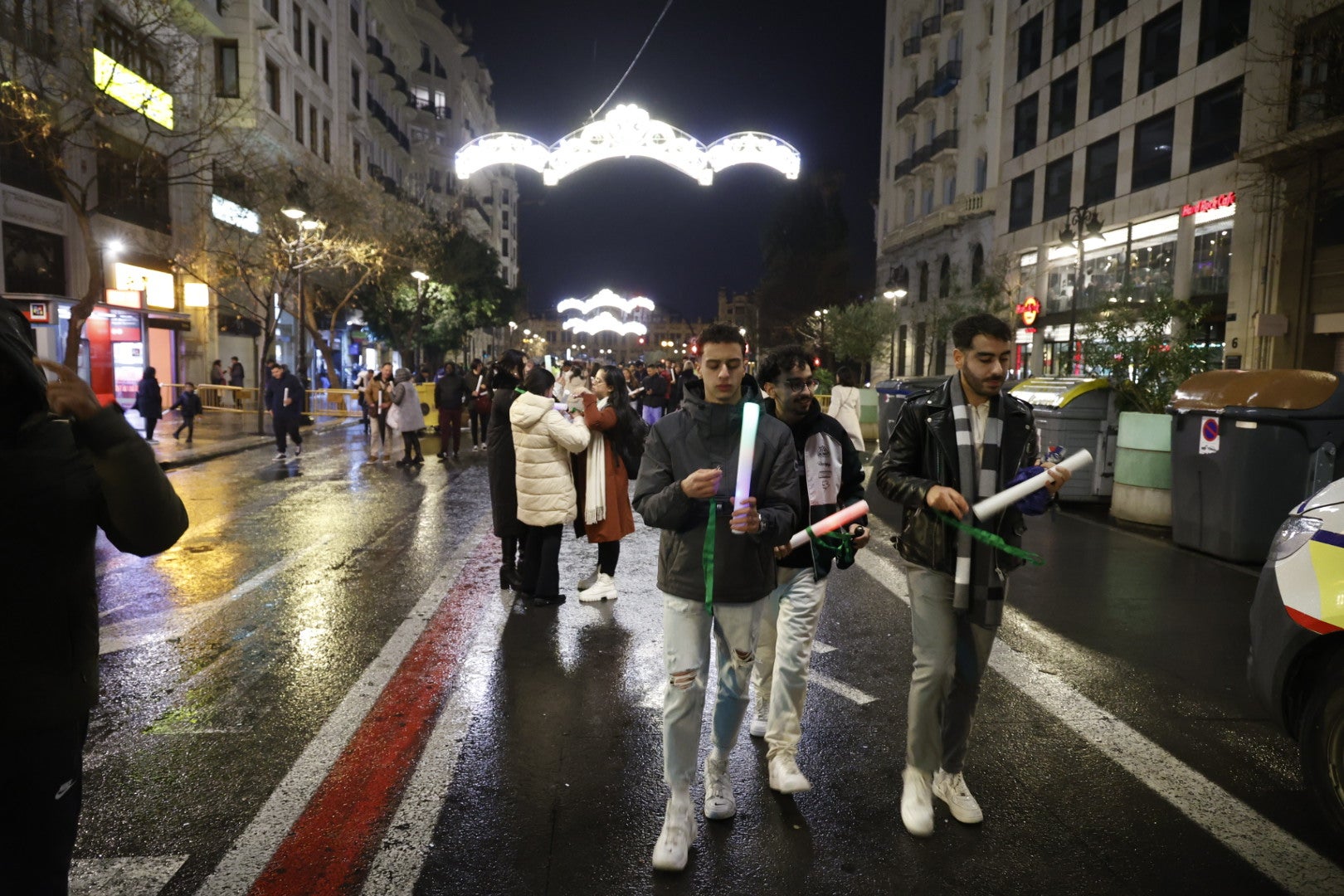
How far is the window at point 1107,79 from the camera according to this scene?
29.5 meters

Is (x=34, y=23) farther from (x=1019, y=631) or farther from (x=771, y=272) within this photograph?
(x=771, y=272)

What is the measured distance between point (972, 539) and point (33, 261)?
2398cm

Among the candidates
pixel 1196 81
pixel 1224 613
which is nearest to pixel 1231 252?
pixel 1196 81

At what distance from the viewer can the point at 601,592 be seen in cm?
694

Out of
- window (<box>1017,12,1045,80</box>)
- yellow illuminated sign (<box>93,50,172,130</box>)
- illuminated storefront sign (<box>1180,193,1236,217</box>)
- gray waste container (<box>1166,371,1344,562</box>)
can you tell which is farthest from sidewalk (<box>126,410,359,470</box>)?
window (<box>1017,12,1045,80</box>)

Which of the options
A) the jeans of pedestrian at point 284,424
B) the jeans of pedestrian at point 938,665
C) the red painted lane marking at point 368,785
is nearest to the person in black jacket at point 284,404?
the jeans of pedestrian at point 284,424

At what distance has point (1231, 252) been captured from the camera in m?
23.7

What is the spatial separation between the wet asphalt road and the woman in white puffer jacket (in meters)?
0.37

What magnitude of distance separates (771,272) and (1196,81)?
38.9 metres

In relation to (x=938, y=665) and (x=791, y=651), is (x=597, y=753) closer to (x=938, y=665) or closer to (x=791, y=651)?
(x=791, y=651)

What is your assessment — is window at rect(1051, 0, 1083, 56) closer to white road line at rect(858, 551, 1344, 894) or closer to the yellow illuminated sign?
the yellow illuminated sign

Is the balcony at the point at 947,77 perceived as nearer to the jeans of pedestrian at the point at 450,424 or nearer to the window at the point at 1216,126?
the window at the point at 1216,126

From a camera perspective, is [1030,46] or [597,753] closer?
[597,753]

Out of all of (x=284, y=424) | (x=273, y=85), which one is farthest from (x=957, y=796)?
(x=273, y=85)
